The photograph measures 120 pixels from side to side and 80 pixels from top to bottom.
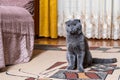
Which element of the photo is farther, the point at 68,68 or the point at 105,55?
the point at 105,55

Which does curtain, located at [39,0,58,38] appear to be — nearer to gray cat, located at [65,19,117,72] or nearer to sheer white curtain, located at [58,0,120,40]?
sheer white curtain, located at [58,0,120,40]

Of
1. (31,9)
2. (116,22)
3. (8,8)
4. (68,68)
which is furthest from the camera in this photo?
(116,22)

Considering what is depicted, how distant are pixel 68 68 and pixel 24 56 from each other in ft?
1.63

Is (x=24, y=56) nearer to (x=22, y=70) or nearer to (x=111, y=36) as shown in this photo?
(x=22, y=70)

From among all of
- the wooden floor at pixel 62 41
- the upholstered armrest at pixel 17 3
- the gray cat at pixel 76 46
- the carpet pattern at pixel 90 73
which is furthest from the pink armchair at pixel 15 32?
the wooden floor at pixel 62 41

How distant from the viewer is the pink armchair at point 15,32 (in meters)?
2.04

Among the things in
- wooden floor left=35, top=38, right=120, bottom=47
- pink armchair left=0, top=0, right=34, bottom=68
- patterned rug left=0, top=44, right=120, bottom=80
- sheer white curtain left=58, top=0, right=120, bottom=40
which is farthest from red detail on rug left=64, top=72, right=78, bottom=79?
sheer white curtain left=58, top=0, right=120, bottom=40

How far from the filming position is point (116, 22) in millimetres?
3400

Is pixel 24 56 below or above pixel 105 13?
below

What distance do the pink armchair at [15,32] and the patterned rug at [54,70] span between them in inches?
3.5

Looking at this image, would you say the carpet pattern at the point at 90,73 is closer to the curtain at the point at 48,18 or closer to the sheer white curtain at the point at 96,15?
the sheer white curtain at the point at 96,15

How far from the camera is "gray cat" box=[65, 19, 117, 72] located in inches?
71.9

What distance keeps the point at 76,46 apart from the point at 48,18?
1.79m

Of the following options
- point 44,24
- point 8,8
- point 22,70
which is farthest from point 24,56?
point 44,24
